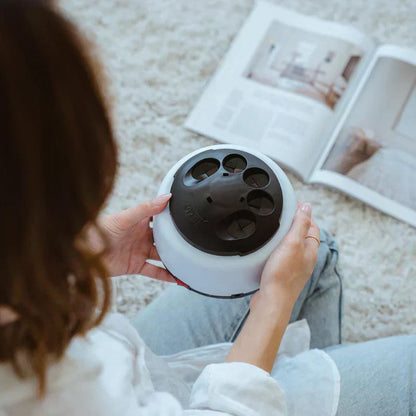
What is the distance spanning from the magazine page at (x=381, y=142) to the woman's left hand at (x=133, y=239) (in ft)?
1.31

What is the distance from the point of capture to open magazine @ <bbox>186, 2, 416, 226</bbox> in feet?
2.98

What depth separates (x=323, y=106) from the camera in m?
0.96

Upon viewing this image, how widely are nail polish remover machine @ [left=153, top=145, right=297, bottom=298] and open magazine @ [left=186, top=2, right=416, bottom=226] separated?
0.37 meters

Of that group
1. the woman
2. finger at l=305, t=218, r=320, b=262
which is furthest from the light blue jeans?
finger at l=305, t=218, r=320, b=262

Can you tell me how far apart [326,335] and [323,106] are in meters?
0.49

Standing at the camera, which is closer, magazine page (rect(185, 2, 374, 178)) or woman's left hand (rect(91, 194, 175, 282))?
woman's left hand (rect(91, 194, 175, 282))

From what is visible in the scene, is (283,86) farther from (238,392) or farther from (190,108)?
(238,392)

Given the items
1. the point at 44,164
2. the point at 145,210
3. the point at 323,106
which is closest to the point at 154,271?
the point at 145,210

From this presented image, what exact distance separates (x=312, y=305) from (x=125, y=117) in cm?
57

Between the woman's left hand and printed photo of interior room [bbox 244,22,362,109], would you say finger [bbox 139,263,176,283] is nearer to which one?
the woman's left hand

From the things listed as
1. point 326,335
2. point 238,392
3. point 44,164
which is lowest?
point 326,335

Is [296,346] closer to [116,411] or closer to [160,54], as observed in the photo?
[116,411]

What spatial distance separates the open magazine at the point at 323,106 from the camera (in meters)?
0.91

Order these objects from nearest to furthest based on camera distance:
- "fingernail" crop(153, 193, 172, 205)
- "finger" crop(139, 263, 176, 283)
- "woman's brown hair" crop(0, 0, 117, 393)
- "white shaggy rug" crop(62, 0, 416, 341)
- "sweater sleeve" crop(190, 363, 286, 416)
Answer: "woman's brown hair" crop(0, 0, 117, 393)
"sweater sleeve" crop(190, 363, 286, 416)
"fingernail" crop(153, 193, 172, 205)
"finger" crop(139, 263, 176, 283)
"white shaggy rug" crop(62, 0, 416, 341)
